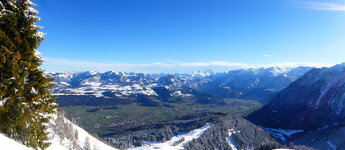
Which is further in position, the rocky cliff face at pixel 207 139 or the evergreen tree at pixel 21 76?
the rocky cliff face at pixel 207 139

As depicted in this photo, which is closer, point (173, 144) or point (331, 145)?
point (173, 144)

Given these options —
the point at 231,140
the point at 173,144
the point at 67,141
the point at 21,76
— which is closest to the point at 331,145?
the point at 231,140

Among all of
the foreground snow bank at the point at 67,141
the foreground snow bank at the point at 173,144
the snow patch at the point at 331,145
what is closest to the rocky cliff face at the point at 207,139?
the foreground snow bank at the point at 173,144

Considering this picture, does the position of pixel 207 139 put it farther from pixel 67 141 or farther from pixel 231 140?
pixel 67 141

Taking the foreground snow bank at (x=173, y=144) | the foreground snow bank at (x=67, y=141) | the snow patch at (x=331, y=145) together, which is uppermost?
the foreground snow bank at (x=67, y=141)

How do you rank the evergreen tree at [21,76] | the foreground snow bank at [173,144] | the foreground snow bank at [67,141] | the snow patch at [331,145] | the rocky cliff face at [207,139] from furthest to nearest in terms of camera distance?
the snow patch at [331,145] → the rocky cliff face at [207,139] → the foreground snow bank at [173,144] → the foreground snow bank at [67,141] → the evergreen tree at [21,76]

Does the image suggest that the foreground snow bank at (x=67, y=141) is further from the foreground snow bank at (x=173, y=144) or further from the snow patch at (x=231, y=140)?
the snow patch at (x=231, y=140)

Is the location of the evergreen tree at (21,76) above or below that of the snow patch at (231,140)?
above

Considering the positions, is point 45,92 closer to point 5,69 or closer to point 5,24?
point 5,69

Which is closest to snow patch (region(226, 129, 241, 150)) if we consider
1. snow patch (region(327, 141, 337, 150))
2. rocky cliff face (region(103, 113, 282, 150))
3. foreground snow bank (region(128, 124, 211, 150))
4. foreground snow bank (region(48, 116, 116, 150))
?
rocky cliff face (region(103, 113, 282, 150))
